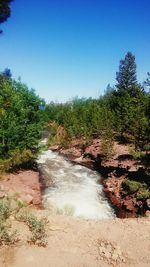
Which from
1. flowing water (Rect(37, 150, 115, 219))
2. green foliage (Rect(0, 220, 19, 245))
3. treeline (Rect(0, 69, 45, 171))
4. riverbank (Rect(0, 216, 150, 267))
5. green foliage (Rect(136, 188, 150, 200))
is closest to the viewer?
riverbank (Rect(0, 216, 150, 267))

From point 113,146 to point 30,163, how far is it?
33.3 ft

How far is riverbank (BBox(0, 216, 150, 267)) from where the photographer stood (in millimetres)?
9328

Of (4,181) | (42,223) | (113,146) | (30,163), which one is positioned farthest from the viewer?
(113,146)

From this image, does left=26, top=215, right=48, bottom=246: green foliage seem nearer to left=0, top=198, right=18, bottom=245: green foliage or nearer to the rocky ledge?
left=0, top=198, right=18, bottom=245: green foliage

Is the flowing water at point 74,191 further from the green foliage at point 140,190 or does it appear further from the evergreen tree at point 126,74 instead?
the evergreen tree at point 126,74

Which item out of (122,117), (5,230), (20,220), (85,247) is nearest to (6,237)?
(5,230)

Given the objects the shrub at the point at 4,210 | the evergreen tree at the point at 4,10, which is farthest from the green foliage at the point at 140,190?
the evergreen tree at the point at 4,10

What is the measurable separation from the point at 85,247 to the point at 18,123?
16.9 meters

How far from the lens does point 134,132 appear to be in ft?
88.5

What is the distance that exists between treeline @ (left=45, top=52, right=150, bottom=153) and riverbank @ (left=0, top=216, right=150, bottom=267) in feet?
32.9

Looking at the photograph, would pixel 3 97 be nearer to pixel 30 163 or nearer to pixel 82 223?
pixel 30 163

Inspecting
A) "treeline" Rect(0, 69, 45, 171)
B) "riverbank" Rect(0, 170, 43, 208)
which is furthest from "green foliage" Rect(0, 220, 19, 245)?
"treeline" Rect(0, 69, 45, 171)

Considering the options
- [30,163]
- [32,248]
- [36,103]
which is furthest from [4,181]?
[32,248]

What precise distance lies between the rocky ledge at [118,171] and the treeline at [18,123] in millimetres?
7793
